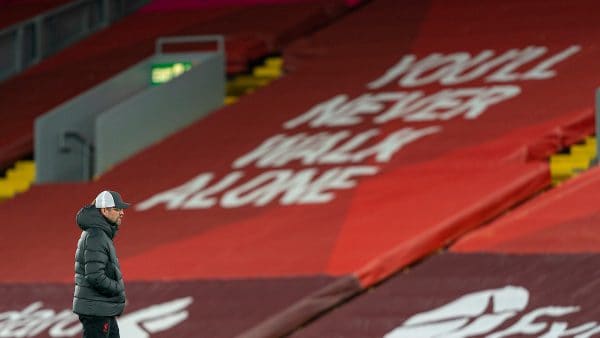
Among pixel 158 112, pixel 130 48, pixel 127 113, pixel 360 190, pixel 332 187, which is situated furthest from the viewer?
pixel 130 48

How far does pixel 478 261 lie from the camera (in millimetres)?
9656

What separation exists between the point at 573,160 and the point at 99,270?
5.20 m

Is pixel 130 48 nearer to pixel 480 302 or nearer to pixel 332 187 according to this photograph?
pixel 332 187

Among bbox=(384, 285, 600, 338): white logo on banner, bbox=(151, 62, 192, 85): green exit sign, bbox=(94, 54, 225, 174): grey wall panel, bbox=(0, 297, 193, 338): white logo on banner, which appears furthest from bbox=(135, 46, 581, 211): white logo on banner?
bbox=(384, 285, 600, 338): white logo on banner

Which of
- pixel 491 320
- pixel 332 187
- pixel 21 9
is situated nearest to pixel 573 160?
pixel 332 187

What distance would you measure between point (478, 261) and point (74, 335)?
234 cm

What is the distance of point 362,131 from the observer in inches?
525

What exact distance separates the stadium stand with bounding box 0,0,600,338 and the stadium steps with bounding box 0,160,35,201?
3.16ft

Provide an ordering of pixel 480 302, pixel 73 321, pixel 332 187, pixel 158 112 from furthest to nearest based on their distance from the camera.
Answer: pixel 158 112 → pixel 332 187 → pixel 73 321 → pixel 480 302

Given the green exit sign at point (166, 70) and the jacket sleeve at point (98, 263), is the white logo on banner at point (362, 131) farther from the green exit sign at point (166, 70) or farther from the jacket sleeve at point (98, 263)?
the jacket sleeve at point (98, 263)

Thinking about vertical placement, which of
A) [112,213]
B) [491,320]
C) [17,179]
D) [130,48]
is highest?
[130,48]

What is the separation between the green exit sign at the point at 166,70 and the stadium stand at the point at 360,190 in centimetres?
95

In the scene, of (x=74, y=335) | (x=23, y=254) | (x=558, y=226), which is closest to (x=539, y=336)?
(x=558, y=226)

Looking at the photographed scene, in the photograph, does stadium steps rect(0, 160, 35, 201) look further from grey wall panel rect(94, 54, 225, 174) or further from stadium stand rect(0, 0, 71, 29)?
stadium stand rect(0, 0, 71, 29)
